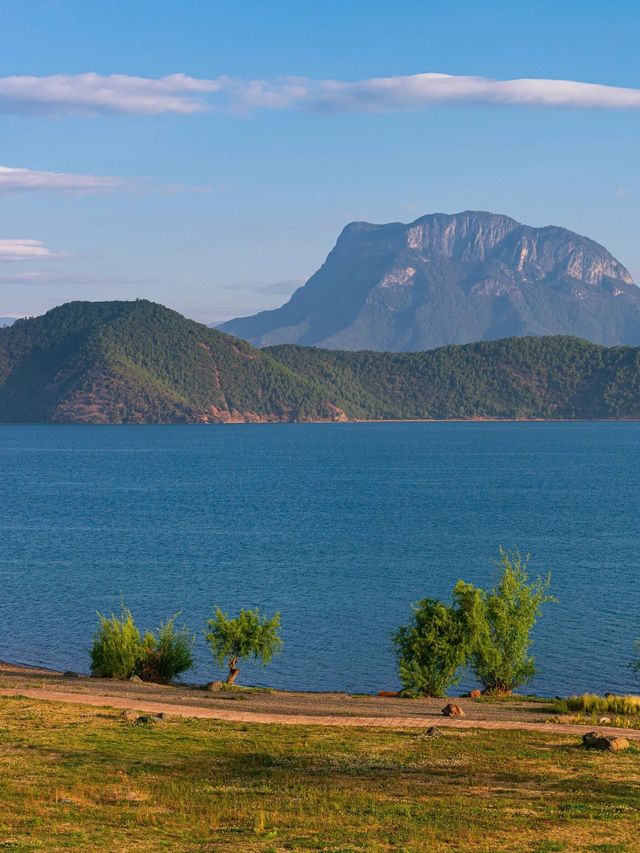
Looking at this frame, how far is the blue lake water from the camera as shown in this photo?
5594 centimetres

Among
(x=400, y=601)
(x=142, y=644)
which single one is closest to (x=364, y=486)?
(x=400, y=601)

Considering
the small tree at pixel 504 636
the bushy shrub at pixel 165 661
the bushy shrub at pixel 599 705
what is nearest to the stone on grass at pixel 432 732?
the bushy shrub at pixel 599 705

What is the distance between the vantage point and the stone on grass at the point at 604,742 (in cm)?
2925

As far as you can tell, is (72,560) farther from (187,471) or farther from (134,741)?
(187,471)

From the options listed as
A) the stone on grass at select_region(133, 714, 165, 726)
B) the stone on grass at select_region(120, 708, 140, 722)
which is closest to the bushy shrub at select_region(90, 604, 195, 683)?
the stone on grass at select_region(120, 708, 140, 722)

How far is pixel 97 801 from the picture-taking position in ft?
76.9

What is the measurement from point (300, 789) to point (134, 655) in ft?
67.5

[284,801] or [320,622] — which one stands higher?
[284,801]

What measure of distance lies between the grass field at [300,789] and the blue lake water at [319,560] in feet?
64.9

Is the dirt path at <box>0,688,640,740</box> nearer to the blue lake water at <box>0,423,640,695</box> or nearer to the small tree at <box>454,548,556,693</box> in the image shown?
the small tree at <box>454,548,556,693</box>

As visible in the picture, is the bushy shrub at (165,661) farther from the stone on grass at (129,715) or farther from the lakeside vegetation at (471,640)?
the stone on grass at (129,715)

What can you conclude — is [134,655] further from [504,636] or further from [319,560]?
[319,560]

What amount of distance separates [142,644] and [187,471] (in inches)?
5869

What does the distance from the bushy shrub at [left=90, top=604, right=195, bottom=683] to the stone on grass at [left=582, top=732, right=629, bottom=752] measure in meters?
19.4
